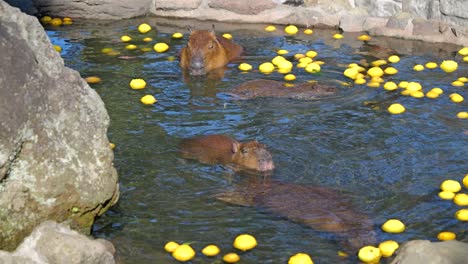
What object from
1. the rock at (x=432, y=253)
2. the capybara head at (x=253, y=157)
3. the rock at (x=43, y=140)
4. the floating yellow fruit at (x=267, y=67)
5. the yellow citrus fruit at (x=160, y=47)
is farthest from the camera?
the yellow citrus fruit at (x=160, y=47)

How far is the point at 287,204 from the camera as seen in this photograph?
6133mm

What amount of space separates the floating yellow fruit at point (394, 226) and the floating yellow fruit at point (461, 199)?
0.64 metres

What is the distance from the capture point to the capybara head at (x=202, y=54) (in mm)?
9602

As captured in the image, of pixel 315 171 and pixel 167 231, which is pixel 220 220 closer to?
pixel 167 231

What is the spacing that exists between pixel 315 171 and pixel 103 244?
84.0 inches

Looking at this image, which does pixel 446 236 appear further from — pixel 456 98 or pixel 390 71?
pixel 390 71

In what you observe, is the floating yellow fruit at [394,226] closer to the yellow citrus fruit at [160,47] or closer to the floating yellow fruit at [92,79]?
the floating yellow fruit at [92,79]

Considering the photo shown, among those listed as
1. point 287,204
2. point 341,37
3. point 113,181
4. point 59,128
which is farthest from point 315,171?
point 341,37

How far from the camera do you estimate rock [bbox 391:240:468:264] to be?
4844 mm

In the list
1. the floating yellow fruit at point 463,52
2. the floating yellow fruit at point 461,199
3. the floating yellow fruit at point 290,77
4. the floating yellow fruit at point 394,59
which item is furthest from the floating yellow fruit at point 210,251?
the floating yellow fruit at point 463,52

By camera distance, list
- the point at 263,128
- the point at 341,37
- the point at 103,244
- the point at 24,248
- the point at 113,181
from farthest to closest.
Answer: the point at 341,37, the point at 263,128, the point at 113,181, the point at 103,244, the point at 24,248

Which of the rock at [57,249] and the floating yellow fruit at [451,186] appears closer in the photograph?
the rock at [57,249]

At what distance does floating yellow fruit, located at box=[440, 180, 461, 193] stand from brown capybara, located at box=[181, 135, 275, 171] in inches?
54.1

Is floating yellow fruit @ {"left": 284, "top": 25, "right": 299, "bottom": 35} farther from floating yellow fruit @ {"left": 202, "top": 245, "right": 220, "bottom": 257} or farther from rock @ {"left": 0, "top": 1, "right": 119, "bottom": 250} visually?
floating yellow fruit @ {"left": 202, "top": 245, "right": 220, "bottom": 257}
